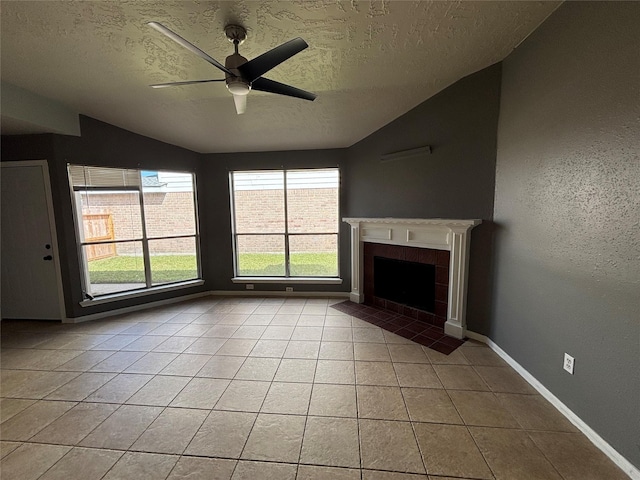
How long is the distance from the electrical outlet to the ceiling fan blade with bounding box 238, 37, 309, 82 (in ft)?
8.87

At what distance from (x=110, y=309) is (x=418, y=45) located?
4.85 m

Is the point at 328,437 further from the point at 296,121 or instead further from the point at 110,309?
the point at 110,309

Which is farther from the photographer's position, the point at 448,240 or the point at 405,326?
the point at 405,326

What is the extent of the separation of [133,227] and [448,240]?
173 inches

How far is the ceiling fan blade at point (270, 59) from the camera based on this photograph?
1585mm

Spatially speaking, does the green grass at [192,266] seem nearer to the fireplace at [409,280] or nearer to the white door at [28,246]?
the white door at [28,246]

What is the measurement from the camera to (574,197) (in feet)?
5.75

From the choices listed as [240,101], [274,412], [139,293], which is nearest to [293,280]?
[139,293]

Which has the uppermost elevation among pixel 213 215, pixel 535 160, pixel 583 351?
pixel 535 160

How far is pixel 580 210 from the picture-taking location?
1712 millimetres

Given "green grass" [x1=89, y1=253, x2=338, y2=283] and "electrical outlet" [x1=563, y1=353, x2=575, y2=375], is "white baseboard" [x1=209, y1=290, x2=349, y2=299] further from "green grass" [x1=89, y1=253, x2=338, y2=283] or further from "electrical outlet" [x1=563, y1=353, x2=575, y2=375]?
"electrical outlet" [x1=563, y1=353, x2=575, y2=375]

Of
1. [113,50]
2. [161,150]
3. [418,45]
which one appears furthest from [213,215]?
[418,45]

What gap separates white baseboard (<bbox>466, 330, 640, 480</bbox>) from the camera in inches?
55.8

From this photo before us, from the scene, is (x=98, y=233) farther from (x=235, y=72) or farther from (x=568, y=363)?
(x=568, y=363)
